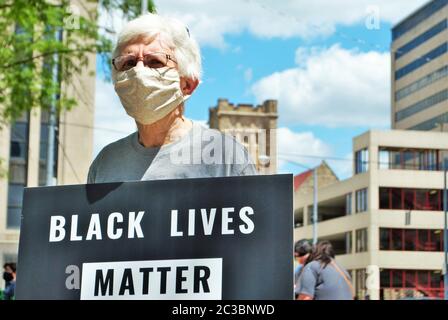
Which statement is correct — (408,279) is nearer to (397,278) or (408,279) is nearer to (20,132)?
(397,278)

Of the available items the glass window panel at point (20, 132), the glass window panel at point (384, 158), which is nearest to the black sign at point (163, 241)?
the glass window panel at point (20, 132)

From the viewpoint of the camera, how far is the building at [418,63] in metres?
5.83

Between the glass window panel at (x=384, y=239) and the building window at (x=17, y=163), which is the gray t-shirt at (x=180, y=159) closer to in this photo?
the building window at (x=17, y=163)

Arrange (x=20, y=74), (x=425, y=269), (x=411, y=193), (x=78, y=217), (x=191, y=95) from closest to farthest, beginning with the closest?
1. (x=78, y=217)
2. (x=191, y=95)
3. (x=20, y=74)
4. (x=411, y=193)
5. (x=425, y=269)

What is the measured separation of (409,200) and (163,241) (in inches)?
1910

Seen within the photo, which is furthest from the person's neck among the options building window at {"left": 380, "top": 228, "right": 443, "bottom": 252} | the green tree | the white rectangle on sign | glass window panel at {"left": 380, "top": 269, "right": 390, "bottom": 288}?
glass window panel at {"left": 380, "top": 269, "right": 390, "bottom": 288}

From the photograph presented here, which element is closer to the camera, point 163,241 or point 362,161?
point 163,241

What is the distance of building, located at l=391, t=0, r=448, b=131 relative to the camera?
5828mm

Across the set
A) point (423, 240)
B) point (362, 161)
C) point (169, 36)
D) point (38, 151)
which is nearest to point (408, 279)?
point (423, 240)

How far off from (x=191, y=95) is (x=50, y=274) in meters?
0.68

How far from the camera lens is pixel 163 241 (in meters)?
2.38
